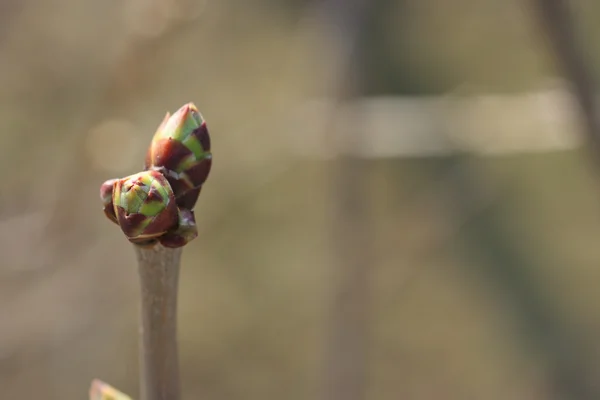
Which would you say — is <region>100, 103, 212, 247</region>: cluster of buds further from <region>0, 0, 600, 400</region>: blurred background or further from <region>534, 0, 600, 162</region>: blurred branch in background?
<region>0, 0, 600, 400</region>: blurred background

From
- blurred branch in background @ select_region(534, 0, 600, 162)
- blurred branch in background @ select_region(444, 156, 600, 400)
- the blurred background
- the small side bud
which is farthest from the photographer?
blurred branch in background @ select_region(444, 156, 600, 400)

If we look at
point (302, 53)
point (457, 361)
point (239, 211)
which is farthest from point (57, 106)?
point (457, 361)

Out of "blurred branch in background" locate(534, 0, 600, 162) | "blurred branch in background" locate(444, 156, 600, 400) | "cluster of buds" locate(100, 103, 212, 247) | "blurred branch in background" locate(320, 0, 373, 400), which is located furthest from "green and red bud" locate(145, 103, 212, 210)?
"blurred branch in background" locate(444, 156, 600, 400)

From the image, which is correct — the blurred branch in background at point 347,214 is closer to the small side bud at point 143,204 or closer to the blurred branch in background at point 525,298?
the small side bud at point 143,204

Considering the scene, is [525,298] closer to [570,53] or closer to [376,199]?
[376,199]

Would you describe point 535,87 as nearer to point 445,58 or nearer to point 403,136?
point 445,58

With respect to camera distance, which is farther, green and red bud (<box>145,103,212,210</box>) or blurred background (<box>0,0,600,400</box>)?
blurred background (<box>0,0,600,400</box>)
